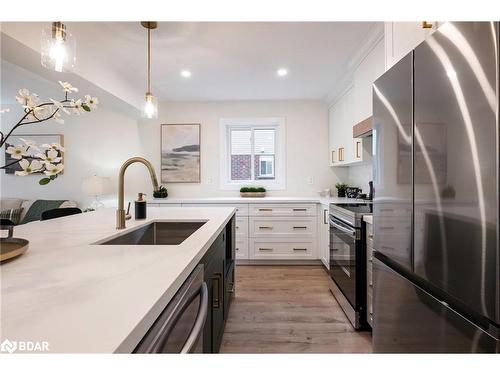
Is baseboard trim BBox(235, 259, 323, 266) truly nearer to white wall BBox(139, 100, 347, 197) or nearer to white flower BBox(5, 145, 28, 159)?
white wall BBox(139, 100, 347, 197)

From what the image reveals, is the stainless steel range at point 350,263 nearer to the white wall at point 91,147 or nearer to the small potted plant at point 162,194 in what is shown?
the small potted plant at point 162,194

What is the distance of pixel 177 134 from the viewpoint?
4.14 meters

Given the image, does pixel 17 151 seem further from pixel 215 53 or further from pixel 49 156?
pixel 215 53

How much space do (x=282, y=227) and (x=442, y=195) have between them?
273 cm

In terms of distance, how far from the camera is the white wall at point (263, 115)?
410 centimetres

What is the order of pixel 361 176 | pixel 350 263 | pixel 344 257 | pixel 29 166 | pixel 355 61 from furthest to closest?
1. pixel 361 176
2. pixel 355 61
3. pixel 344 257
4. pixel 350 263
5. pixel 29 166

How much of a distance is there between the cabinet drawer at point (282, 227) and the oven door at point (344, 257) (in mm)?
956

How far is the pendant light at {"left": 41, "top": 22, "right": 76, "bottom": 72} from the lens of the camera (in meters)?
1.25

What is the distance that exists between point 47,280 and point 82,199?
4269mm

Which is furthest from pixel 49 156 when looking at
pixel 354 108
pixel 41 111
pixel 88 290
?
pixel 354 108

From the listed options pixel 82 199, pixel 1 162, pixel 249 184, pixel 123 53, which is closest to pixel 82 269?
pixel 123 53

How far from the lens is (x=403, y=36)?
4.82 ft

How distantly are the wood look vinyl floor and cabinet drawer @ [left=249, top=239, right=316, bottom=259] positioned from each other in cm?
45
